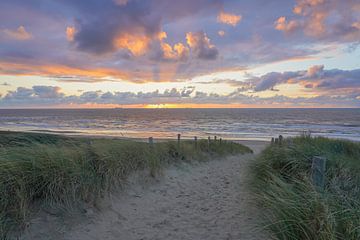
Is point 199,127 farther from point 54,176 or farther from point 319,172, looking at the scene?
point 319,172

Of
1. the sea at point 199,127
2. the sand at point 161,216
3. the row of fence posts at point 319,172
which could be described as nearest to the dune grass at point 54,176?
the sand at point 161,216

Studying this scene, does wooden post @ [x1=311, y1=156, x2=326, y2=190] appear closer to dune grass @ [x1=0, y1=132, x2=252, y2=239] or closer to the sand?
the sand

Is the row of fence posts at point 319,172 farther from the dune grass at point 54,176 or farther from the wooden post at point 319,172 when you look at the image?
the dune grass at point 54,176

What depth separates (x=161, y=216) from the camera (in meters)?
6.96

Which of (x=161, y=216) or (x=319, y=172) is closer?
(x=319, y=172)

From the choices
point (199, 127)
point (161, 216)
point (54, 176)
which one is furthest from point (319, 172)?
point (199, 127)

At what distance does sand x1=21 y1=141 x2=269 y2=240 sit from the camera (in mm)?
5570

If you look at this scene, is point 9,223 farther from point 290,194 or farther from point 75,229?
point 290,194

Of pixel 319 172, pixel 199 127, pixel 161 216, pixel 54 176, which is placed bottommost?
pixel 199 127

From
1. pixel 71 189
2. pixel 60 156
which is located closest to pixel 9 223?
pixel 71 189

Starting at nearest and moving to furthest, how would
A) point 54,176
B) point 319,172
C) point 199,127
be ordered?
point 319,172 → point 54,176 → point 199,127

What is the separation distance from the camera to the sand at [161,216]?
5.57 meters

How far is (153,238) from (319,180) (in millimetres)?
3400

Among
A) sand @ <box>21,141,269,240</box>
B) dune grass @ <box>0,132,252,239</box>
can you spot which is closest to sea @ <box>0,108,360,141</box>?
sand @ <box>21,141,269,240</box>
